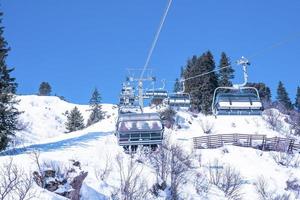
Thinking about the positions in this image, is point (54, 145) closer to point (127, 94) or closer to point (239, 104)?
point (127, 94)

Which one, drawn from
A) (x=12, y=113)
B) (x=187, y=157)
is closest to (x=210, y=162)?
(x=187, y=157)

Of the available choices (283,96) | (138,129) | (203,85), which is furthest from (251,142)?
(283,96)

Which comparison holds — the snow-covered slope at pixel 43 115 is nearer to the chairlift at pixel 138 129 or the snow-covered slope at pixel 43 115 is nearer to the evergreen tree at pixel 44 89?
the evergreen tree at pixel 44 89

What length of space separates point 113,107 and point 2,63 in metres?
95.3

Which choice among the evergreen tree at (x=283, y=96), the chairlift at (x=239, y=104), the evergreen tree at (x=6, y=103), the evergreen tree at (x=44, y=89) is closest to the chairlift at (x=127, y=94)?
the evergreen tree at (x=6, y=103)

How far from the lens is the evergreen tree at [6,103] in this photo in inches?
1278

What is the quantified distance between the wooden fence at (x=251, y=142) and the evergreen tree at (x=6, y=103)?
23.8 m

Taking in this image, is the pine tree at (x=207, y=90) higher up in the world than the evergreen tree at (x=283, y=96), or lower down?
lower down

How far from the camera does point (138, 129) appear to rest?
28.1 m

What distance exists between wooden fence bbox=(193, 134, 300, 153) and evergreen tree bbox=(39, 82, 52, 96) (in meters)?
102

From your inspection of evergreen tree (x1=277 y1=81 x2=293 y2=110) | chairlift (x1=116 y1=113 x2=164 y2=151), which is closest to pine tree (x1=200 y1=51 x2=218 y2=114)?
evergreen tree (x1=277 y1=81 x2=293 y2=110)

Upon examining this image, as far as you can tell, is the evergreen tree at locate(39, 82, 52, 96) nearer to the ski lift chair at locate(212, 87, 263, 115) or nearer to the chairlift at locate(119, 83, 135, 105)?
the chairlift at locate(119, 83, 135, 105)

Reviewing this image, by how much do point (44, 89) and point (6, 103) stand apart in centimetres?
11862

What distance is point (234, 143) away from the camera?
177ft
